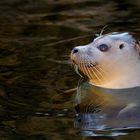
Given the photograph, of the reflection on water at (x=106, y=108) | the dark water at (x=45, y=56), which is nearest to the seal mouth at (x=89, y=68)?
the reflection on water at (x=106, y=108)

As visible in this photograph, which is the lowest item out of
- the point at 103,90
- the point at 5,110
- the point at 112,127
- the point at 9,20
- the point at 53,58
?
the point at 112,127

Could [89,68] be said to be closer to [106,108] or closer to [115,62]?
[115,62]

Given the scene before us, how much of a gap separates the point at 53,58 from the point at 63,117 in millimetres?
1854

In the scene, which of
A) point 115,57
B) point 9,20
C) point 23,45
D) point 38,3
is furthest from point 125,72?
point 38,3

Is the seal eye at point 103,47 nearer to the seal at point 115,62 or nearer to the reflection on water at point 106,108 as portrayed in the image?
the seal at point 115,62

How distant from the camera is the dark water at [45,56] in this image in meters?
5.13

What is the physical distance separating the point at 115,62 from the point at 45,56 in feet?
4.09

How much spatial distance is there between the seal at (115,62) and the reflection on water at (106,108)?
0.09m

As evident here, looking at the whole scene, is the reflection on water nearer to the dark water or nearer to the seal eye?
the dark water

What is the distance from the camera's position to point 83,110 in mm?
5562

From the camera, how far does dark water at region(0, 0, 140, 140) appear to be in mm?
5130

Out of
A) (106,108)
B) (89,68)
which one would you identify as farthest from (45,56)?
(106,108)

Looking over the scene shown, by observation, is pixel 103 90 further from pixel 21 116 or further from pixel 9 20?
pixel 9 20

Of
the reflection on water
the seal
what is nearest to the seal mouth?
the seal
